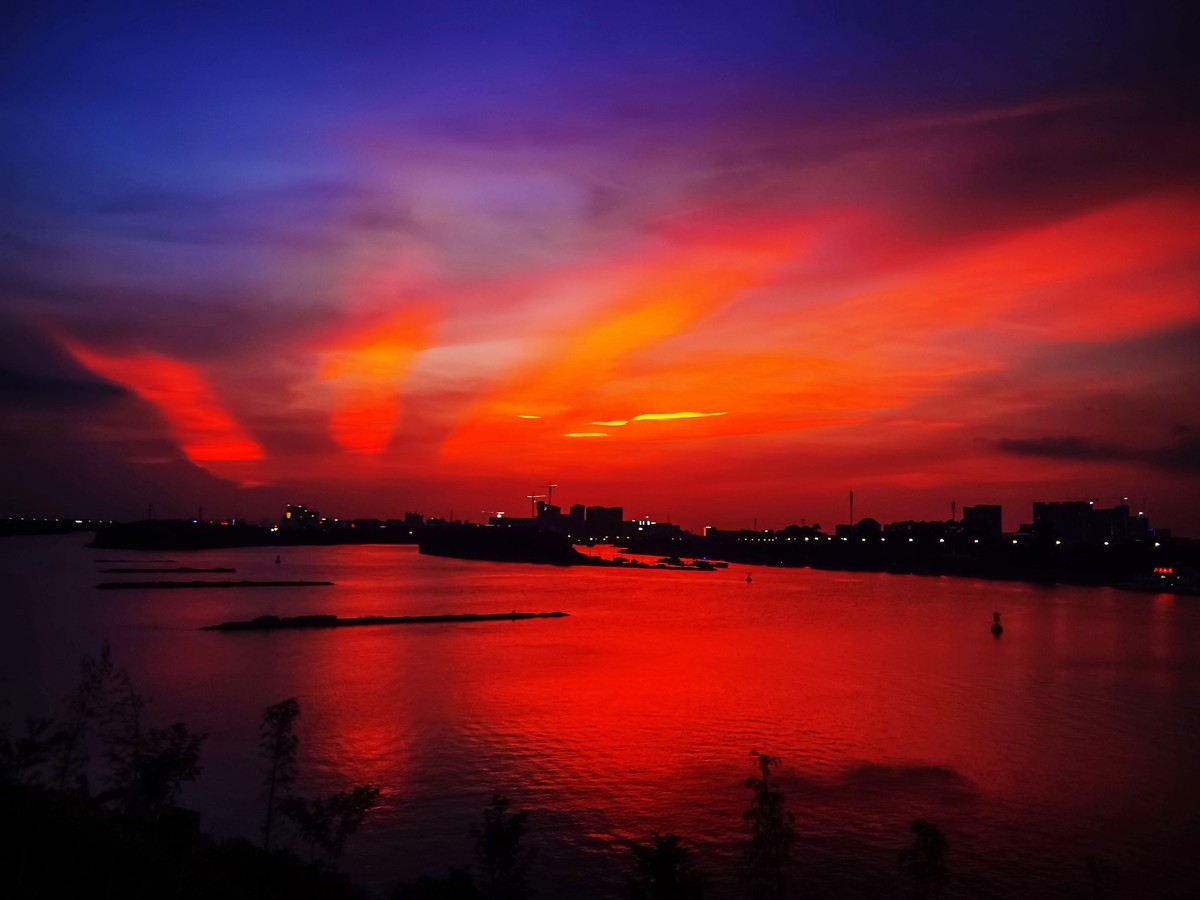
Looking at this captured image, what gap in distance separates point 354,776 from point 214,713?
6051 millimetres

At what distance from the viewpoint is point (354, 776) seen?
14.1m

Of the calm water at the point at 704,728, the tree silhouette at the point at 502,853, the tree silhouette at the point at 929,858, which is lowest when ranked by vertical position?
the calm water at the point at 704,728

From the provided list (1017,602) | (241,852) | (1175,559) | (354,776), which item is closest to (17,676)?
(354,776)

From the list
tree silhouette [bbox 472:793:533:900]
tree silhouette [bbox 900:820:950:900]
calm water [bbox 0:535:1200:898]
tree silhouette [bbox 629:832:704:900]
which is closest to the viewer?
tree silhouette [bbox 629:832:704:900]

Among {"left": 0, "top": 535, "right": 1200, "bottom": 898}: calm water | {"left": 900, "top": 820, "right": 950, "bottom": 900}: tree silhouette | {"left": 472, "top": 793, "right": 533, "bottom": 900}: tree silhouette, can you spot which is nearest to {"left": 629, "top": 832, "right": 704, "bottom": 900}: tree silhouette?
{"left": 472, "top": 793, "right": 533, "bottom": 900}: tree silhouette

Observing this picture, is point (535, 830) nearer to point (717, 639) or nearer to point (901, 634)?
point (717, 639)

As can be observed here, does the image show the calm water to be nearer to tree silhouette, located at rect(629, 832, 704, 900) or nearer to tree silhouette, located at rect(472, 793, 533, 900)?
tree silhouette, located at rect(472, 793, 533, 900)

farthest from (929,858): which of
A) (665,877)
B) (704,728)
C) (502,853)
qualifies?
(704,728)

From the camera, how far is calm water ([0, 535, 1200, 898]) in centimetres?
1160

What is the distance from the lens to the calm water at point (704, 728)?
38.1 ft

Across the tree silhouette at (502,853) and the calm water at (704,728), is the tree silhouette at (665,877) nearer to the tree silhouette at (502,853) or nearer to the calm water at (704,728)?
the tree silhouette at (502,853)

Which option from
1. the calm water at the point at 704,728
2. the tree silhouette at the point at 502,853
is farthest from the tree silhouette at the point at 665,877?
the calm water at the point at 704,728

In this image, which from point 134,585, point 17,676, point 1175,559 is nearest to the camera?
point 17,676

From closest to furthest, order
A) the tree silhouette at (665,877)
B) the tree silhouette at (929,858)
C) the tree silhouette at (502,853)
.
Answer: the tree silhouette at (665,877) → the tree silhouette at (929,858) → the tree silhouette at (502,853)
